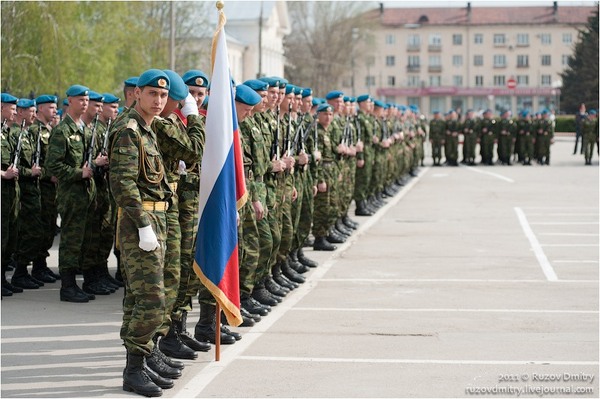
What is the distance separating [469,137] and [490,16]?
331 feet

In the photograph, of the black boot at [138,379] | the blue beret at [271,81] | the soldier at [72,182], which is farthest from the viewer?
the soldier at [72,182]

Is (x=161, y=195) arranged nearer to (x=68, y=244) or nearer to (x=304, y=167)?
(x=68, y=244)

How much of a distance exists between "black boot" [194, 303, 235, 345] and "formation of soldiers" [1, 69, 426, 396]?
0.4 inches

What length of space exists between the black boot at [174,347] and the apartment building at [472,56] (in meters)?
126

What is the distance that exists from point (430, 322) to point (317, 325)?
0.98 meters

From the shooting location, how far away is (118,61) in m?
47.2

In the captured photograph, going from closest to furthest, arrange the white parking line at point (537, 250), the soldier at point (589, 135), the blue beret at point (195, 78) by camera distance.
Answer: the blue beret at point (195, 78) → the white parking line at point (537, 250) → the soldier at point (589, 135)

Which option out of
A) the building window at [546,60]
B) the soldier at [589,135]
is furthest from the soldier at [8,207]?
the building window at [546,60]

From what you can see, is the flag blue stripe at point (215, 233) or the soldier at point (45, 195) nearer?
the flag blue stripe at point (215, 233)

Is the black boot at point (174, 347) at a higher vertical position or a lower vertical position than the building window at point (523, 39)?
lower

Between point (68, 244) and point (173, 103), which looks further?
point (68, 244)

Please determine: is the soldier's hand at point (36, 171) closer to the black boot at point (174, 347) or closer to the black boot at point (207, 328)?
the black boot at point (207, 328)

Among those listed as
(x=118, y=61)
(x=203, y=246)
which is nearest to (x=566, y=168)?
(x=118, y=61)

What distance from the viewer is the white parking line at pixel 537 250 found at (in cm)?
1347
